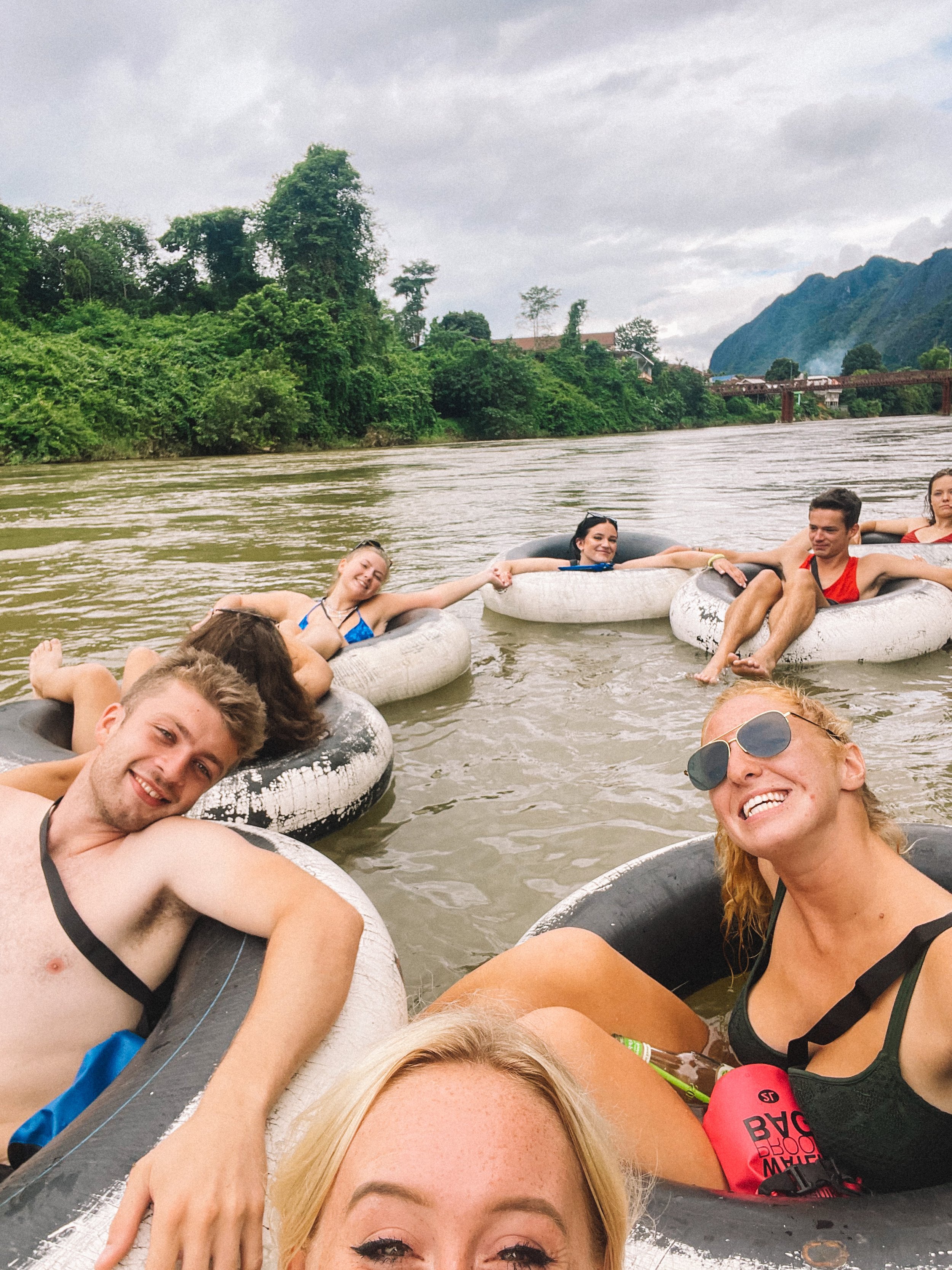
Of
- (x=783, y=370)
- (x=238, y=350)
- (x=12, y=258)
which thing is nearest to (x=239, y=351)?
(x=238, y=350)

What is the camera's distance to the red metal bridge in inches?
2559

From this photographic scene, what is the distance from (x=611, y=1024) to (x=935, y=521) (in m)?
6.23

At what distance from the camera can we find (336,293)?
4409 centimetres

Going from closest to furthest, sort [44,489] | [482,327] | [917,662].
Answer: [917,662], [44,489], [482,327]

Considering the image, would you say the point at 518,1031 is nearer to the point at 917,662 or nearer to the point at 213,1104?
the point at 213,1104

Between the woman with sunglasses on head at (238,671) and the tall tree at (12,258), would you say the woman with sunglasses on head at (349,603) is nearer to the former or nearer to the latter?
the woman with sunglasses on head at (238,671)

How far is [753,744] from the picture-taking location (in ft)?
5.56

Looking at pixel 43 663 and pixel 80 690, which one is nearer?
pixel 80 690

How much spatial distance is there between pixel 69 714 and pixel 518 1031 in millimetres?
3195

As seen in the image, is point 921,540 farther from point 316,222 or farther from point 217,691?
point 316,222

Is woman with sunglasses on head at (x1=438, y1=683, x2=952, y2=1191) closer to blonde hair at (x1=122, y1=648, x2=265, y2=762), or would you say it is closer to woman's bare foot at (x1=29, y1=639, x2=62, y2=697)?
blonde hair at (x1=122, y1=648, x2=265, y2=762)

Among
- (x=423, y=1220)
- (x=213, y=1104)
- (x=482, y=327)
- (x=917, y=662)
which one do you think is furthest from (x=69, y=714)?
(x=482, y=327)

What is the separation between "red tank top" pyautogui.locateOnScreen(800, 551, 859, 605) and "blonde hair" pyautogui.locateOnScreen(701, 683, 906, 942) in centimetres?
395

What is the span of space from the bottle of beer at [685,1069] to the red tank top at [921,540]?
550 cm
